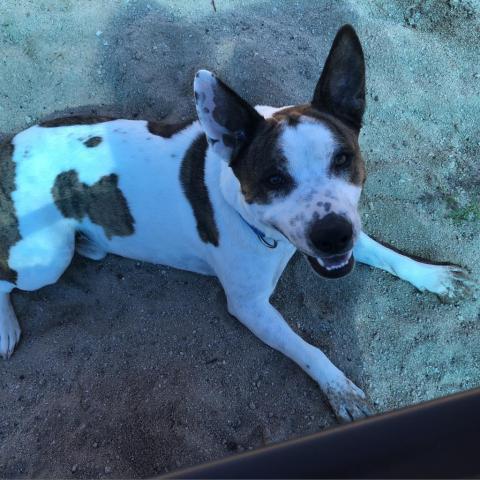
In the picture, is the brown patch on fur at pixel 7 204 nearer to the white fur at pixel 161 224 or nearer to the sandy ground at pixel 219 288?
the white fur at pixel 161 224

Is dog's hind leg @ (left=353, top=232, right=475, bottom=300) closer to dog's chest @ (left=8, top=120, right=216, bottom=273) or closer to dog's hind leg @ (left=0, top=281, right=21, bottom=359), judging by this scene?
dog's chest @ (left=8, top=120, right=216, bottom=273)

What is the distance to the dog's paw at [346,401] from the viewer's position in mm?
3459

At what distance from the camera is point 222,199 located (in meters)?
3.25

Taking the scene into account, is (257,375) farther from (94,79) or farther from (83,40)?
(83,40)

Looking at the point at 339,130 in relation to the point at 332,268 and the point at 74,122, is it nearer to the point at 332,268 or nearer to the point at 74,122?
the point at 332,268

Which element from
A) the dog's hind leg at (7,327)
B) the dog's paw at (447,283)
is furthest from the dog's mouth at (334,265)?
the dog's hind leg at (7,327)

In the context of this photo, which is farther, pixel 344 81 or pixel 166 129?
pixel 166 129

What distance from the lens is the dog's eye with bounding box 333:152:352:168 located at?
275cm

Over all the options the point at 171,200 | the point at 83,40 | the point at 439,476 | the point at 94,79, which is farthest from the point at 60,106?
the point at 439,476

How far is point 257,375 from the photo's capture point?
12.2 feet

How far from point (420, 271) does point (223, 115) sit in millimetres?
1872

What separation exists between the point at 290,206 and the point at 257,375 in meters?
1.46

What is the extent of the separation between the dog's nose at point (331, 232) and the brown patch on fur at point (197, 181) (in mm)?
875

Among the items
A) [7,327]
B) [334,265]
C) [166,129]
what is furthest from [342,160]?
[7,327]
